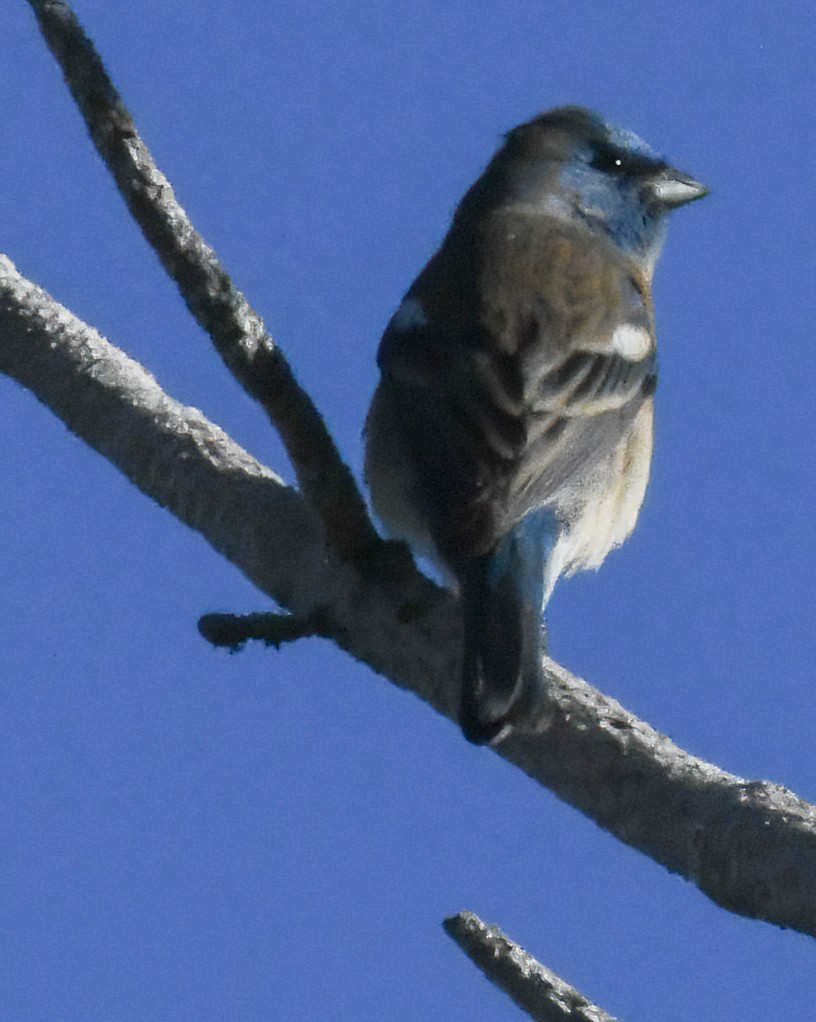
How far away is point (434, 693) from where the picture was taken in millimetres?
3064

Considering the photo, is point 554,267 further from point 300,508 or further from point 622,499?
point 300,508

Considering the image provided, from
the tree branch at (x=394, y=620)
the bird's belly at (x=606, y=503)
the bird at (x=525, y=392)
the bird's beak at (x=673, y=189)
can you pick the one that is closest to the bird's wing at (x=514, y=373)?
the bird at (x=525, y=392)

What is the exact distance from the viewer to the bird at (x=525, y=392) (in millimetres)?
3355

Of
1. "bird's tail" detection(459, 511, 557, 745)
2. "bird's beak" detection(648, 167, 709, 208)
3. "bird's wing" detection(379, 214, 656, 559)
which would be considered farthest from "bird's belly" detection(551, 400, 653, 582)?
"bird's beak" detection(648, 167, 709, 208)

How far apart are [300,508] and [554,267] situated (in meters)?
1.64

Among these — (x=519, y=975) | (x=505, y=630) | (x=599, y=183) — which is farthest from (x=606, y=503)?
(x=519, y=975)

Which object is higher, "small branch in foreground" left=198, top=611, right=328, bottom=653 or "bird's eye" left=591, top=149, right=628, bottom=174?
"bird's eye" left=591, top=149, right=628, bottom=174

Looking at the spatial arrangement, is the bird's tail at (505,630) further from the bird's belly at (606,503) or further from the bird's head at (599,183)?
the bird's head at (599,183)

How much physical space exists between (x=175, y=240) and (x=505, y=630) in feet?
3.36

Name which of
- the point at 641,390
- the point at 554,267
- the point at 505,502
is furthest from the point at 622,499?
the point at 505,502

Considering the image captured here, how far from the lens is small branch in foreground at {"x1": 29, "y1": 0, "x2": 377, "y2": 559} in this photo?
3.12 metres

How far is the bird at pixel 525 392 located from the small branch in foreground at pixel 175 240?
54 cm

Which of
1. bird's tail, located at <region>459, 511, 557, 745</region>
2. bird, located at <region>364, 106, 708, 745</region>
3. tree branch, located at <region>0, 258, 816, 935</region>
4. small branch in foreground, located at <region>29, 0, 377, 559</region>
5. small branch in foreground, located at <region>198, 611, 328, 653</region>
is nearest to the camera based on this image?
tree branch, located at <region>0, 258, 816, 935</region>

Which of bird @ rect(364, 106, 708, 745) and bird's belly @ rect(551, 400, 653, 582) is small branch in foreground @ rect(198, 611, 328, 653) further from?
bird's belly @ rect(551, 400, 653, 582)
